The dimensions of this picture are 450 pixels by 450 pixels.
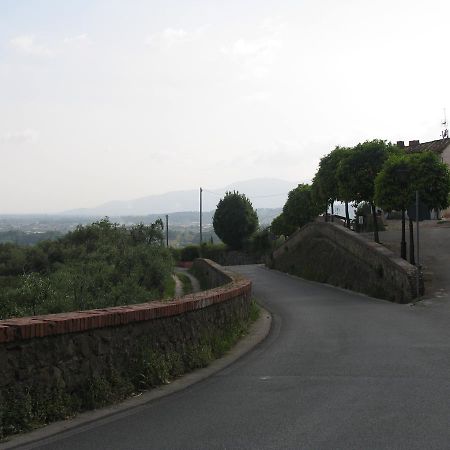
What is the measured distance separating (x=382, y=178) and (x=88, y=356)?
1710 cm

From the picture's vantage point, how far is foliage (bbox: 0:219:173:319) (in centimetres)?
1731

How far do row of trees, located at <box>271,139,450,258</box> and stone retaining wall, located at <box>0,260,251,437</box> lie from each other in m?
14.1

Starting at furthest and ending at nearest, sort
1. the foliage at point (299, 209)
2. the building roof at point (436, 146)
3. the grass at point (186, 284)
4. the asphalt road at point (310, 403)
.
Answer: the foliage at point (299, 209), the building roof at point (436, 146), the grass at point (186, 284), the asphalt road at point (310, 403)

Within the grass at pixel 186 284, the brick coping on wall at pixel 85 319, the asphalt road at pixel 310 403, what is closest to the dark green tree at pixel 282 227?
the grass at pixel 186 284

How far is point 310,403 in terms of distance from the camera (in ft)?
20.6

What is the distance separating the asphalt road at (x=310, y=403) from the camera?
5043 millimetres

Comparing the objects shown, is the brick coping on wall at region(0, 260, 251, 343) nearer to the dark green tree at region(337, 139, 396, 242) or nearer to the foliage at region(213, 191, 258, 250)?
the dark green tree at region(337, 139, 396, 242)

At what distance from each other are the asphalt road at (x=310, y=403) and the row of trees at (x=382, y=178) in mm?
10240

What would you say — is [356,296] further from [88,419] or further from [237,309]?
[88,419]

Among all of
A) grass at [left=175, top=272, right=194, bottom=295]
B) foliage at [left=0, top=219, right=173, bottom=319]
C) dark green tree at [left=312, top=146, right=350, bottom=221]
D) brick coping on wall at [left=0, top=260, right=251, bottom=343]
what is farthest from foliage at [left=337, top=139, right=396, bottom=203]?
brick coping on wall at [left=0, top=260, right=251, bottom=343]

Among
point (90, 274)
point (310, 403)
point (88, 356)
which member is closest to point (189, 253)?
point (90, 274)

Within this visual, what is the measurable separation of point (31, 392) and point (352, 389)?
3499 mm

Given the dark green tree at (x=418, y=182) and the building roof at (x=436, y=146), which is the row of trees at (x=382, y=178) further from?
the building roof at (x=436, y=146)

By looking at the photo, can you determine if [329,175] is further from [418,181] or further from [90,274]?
[90,274]
